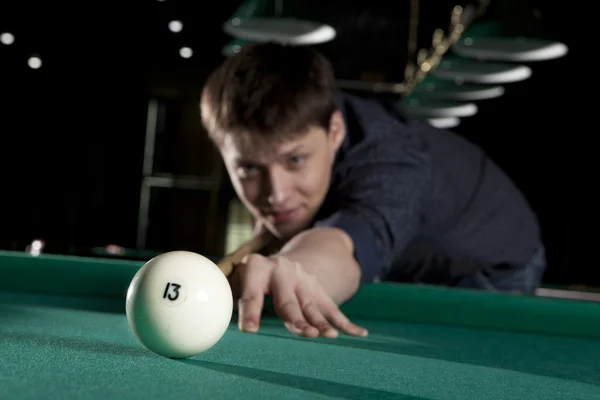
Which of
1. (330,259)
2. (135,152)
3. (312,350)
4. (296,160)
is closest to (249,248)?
(296,160)

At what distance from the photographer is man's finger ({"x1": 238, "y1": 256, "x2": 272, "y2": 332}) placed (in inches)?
69.8

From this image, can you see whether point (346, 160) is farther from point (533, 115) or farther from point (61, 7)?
point (533, 115)

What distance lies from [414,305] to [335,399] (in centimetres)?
131

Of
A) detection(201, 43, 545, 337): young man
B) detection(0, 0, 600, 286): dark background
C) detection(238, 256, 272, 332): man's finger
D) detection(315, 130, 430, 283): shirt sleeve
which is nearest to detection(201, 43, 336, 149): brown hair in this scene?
detection(201, 43, 545, 337): young man

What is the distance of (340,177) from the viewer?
2.70 meters

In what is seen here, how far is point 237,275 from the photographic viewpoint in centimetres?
198

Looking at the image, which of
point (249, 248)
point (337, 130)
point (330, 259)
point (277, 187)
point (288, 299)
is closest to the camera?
point (288, 299)

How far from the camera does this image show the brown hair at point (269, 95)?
249 cm

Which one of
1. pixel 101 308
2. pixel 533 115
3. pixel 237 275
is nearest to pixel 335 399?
pixel 237 275

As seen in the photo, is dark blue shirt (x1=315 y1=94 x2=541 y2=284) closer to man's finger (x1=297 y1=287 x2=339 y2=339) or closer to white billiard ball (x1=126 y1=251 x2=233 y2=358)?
man's finger (x1=297 y1=287 x2=339 y2=339)

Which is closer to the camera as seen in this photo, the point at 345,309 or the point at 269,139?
the point at 345,309

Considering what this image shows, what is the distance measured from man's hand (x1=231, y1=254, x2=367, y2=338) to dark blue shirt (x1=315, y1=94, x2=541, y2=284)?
36cm

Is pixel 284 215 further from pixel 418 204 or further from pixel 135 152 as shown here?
pixel 135 152

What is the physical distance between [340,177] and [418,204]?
304mm
